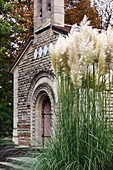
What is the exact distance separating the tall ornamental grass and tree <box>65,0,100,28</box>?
658 inches

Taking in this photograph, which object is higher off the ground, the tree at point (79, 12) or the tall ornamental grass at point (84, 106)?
the tree at point (79, 12)

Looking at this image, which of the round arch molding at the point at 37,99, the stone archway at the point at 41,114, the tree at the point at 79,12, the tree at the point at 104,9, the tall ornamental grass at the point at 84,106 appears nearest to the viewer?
the tall ornamental grass at the point at 84,106

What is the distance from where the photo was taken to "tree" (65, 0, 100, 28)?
71.8 feet

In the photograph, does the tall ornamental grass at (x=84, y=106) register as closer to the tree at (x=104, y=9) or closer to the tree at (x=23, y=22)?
the tree at (x=23, y=22)

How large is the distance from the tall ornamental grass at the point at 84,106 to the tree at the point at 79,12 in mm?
16721

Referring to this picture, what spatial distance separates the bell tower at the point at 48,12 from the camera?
1330 cm

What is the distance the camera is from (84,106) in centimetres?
523

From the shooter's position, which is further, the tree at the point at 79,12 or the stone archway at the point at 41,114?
the tree at the point at 79,12

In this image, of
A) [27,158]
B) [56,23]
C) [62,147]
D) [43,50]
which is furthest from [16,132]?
[62,147]

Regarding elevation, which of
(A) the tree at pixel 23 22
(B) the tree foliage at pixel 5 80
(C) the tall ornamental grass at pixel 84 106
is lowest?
(C) the tall ornamental grass at pixel 84 106

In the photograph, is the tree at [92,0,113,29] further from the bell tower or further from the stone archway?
the stone archway

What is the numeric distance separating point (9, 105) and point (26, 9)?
639 centimetres

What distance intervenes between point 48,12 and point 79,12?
8.56 meters

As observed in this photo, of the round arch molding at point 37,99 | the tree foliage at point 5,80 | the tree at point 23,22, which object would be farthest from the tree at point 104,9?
the round arch molding at point 37,99
